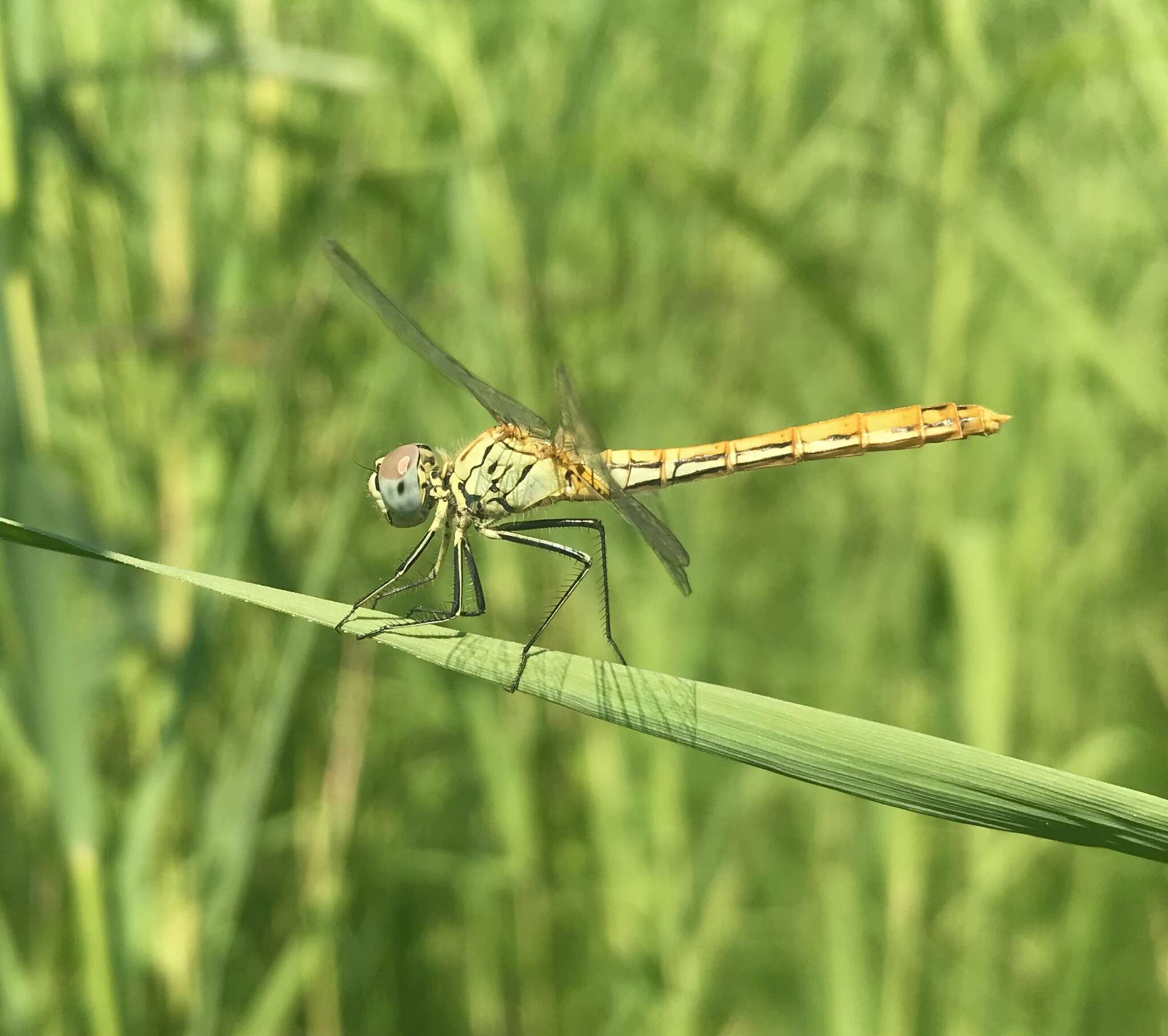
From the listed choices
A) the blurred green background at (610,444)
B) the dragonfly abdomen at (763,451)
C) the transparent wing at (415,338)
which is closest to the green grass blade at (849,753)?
the blurred green background at (610,444)

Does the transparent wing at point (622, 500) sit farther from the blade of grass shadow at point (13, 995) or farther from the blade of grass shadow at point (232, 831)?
the blade of grass shadow at point (13, 995)

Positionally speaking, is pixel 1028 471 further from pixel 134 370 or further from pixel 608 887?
pixel 134 370

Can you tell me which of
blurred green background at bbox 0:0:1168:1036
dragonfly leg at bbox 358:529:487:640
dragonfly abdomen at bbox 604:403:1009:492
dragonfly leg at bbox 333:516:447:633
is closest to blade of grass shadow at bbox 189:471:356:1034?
blurred green background at bbox 0:0:1168:1036

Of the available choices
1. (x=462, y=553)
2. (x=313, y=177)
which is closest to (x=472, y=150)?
(x=313, y=177)

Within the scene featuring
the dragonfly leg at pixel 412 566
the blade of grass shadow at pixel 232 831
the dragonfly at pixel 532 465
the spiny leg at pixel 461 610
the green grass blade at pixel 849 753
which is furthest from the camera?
the dragonfly leg at pixel 412 566

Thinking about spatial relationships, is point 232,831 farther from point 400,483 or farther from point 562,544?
point 562,544

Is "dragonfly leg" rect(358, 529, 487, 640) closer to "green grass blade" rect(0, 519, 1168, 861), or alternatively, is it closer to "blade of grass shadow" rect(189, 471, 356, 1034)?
"blade of grass shadow" rect(189, 471, 356, 1034)
